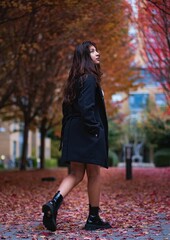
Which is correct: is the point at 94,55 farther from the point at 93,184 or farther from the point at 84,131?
the point at 93,184

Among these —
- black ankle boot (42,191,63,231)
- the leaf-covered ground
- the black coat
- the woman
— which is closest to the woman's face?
the woman

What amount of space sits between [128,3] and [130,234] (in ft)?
27.5

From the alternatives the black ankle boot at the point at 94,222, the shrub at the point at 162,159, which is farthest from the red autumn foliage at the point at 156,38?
the shrub at the point at 162,159

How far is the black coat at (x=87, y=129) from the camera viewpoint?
4500mm

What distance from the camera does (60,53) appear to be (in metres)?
17.4

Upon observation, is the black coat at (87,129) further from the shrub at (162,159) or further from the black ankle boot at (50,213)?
the shrub at (162,159)

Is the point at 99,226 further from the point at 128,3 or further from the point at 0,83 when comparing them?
the point at 0,83

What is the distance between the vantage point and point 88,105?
448cm

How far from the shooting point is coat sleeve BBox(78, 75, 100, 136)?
4.46 metres

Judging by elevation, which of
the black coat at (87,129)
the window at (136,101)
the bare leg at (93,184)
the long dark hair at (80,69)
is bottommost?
the bare leg at (93,184)

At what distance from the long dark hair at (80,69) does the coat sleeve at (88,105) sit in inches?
5.0

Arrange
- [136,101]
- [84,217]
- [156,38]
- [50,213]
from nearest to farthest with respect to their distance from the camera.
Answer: [50,213] < [84,217] < [156,38] < [136,101]

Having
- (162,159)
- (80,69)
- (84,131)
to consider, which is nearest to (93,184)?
(84,131)

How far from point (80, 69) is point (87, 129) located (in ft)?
2.24
